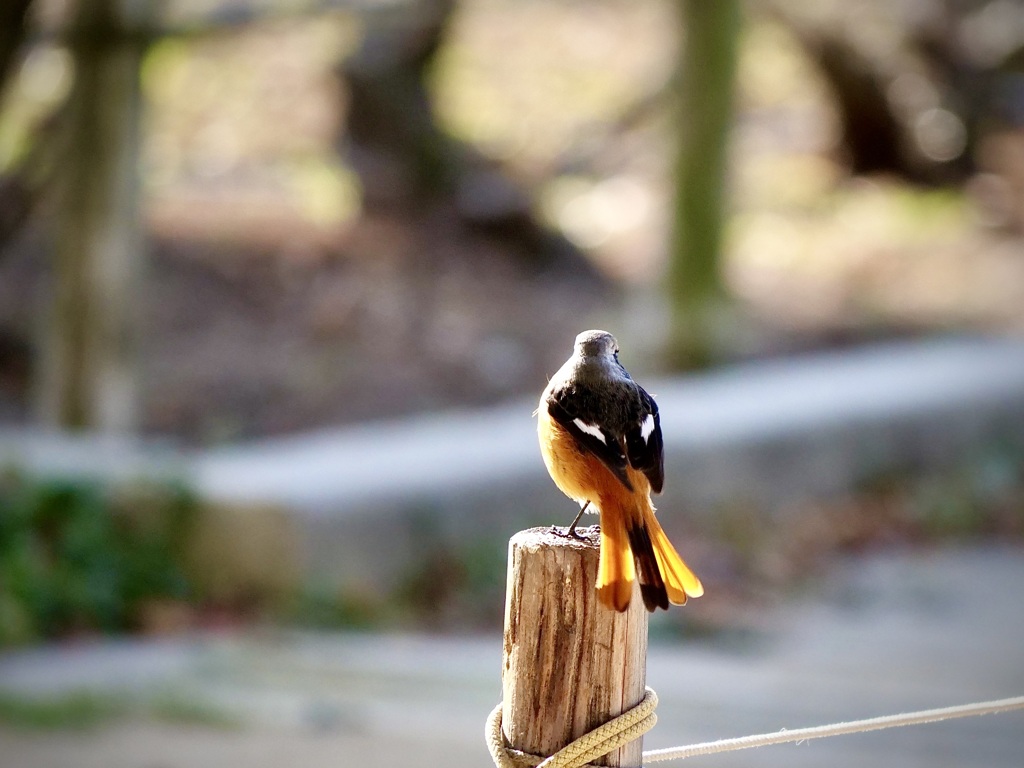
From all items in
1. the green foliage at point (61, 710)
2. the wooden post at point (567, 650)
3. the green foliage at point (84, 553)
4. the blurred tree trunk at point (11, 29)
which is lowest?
the wooden post at point (567, 650)

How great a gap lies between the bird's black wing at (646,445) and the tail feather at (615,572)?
0.25 metres

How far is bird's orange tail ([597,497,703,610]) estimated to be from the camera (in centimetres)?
228

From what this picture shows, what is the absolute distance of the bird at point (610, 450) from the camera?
2.38m

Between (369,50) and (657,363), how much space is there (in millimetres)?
3466

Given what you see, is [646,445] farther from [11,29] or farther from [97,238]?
[97,238]

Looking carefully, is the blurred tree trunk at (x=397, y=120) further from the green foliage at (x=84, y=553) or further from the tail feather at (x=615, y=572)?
the tail feather at (x=615, y=572)

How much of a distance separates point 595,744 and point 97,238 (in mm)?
5620

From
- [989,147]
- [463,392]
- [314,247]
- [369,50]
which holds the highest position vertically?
[989,147]

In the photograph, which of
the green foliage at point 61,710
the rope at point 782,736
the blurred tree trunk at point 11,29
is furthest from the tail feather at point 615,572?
the blurred tree trunk at point 11,29

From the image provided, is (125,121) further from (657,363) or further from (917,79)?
(917,79)

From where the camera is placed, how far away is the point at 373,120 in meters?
11.2

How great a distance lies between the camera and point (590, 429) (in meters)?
2.62

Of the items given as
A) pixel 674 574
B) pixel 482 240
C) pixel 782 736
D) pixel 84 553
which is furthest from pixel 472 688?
pixel 482 240

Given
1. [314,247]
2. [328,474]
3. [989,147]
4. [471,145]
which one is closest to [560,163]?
[471,145]
